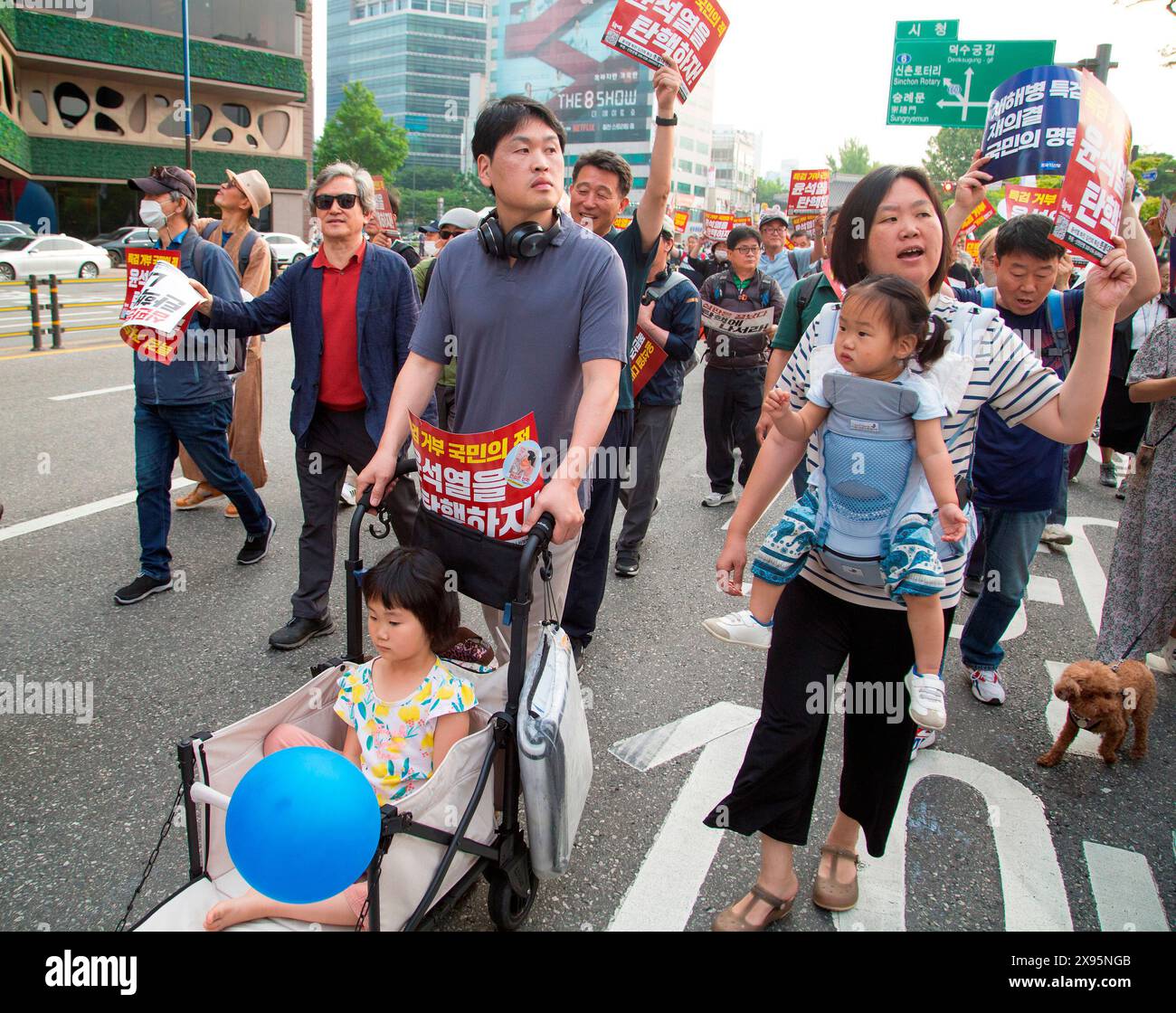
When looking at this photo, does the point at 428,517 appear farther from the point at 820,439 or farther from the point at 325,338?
the point at 325,338

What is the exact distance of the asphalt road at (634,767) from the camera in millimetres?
2662

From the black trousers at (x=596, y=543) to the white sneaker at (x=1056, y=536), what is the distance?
365cm

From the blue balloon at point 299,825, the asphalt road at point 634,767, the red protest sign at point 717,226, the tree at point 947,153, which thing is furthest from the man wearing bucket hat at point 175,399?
the tree at point 947,153

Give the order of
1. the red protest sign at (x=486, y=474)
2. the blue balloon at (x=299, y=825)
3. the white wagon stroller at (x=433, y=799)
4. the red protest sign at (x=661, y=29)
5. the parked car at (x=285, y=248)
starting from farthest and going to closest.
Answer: the parked car at (x=285, y=248) < the red protest sign at (x=661, y=29) < the red protest sign at (x=486, y=474) < the white wagon stroller at (x=433, y=799) < the blue balloon at (x=299, y=825)

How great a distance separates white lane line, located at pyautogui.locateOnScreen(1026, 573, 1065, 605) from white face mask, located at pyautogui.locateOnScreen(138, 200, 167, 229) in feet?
17.6

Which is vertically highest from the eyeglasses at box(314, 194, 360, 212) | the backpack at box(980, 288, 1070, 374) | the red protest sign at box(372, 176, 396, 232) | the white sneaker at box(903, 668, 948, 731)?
the red protest sign at box(372, 176, 396, 232)

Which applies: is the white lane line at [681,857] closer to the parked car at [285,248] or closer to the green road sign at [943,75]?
the green road sign at [943,75]

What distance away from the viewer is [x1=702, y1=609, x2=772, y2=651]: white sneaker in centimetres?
260

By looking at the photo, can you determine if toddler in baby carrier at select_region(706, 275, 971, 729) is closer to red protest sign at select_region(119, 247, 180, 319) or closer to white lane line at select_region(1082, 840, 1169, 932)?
white lane line at select_region(1082, 840, 1169, 932)

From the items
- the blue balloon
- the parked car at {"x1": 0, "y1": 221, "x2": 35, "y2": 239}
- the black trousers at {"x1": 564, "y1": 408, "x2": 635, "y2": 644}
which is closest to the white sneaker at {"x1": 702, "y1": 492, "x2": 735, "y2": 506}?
the black trousers at {"x1": 564, "y1": 408, "x2": 635, "y2": 644}

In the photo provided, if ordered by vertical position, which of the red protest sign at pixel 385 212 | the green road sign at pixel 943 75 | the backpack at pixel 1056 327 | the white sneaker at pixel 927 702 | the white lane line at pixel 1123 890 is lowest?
the white lane line at pixel 1123 890

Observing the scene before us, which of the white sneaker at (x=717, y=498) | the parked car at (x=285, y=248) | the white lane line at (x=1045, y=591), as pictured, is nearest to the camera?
the white lane line at (x=1045, y=591)

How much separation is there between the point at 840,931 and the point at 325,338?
3.22 meters

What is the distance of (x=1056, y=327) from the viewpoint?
4035 millimetres
